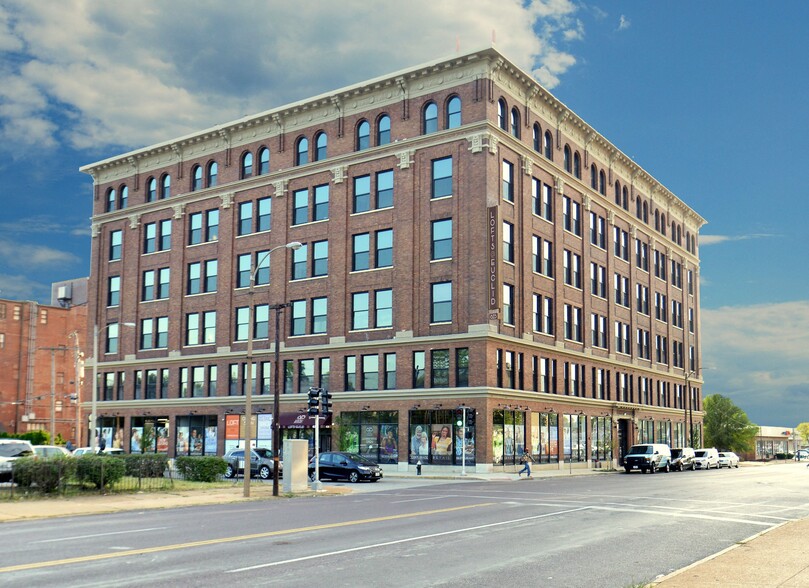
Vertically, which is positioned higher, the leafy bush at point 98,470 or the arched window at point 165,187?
the arched window at point 165,187

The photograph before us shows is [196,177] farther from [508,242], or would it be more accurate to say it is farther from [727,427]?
[727,427]

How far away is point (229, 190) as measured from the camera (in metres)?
64.7

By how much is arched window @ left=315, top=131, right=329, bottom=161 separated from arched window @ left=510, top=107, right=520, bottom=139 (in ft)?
43.2

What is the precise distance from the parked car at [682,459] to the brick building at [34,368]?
64012mm

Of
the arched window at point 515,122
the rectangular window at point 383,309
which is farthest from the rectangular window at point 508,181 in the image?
the rectangular window at point 383,309

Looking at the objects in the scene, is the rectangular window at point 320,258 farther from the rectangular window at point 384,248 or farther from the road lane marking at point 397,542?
the road lane marking at point 397,542

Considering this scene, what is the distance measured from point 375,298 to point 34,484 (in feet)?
97.5

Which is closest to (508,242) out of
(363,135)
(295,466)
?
(363,135)

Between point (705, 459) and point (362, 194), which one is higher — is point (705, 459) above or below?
below

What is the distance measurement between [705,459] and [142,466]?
53890 millimetres

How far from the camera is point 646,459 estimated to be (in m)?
58.2

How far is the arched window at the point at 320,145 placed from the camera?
196ft

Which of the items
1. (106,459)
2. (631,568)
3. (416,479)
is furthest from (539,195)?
(631,568)

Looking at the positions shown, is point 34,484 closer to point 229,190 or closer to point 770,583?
point 770,583
